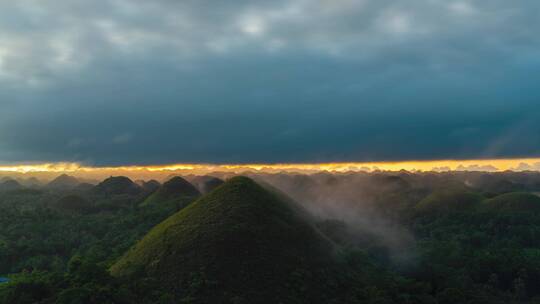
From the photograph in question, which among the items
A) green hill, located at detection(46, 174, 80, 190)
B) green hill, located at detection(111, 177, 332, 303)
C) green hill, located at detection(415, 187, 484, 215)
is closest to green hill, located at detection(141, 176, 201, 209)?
green hill, located at detection(415, 187, 484, 215)

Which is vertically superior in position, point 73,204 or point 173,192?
point 173,192

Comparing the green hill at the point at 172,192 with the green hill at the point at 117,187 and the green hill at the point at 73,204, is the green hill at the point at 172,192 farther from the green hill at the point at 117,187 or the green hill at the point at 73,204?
the green hill at the point at 117,187

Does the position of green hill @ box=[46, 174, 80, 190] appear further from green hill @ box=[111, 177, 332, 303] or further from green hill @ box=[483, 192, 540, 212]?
green hill @ box=[111, 177, 332, 303]

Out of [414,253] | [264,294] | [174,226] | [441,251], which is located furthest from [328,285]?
[441,251]

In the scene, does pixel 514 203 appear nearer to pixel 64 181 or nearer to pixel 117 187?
pixel 117 187

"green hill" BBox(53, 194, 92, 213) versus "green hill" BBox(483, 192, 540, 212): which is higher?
"green hill" BBox(483, 192, 540, 212)

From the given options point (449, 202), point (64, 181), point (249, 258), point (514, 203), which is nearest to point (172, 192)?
point (449, 202)

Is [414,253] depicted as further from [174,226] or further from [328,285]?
[174,226]
